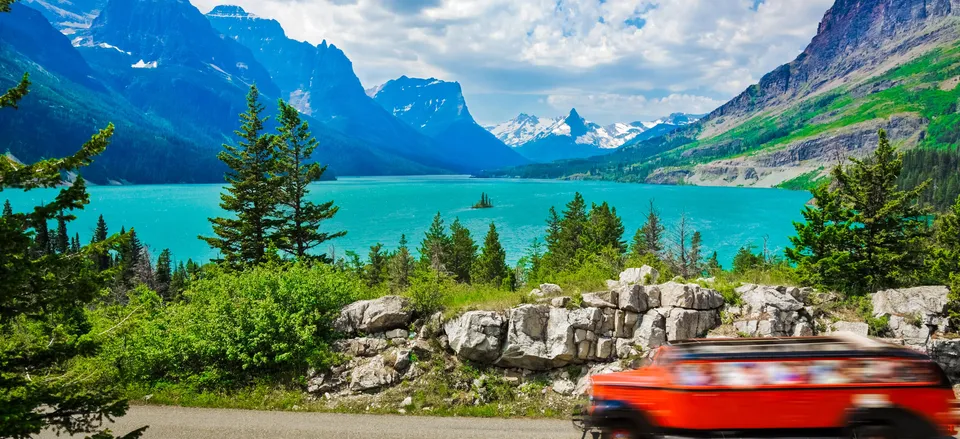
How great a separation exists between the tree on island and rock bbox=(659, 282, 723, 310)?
40.4 ft

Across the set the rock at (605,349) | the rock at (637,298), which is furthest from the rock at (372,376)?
the rock at (637,298)

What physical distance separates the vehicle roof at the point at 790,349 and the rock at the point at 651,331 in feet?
16.3

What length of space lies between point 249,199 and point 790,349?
81.0ft

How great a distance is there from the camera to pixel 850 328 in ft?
42.3

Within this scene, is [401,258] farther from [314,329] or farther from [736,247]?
[736,247]

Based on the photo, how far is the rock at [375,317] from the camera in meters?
14.1

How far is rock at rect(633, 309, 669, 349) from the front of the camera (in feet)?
42.7

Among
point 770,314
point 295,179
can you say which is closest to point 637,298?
point 770,314

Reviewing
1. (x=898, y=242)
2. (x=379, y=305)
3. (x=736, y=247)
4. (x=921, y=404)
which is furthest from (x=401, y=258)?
(x=736, y=247)

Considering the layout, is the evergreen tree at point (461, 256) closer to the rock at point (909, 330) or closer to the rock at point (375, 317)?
the rock at point (375, 317)

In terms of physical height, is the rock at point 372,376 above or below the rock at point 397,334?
below

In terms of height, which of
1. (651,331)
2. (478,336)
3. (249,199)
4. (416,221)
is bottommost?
(416,221)

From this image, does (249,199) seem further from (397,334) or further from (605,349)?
(605,349)

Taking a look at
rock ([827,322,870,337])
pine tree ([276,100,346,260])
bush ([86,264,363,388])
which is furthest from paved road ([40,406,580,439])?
pine tree ([276,100,346,260])
